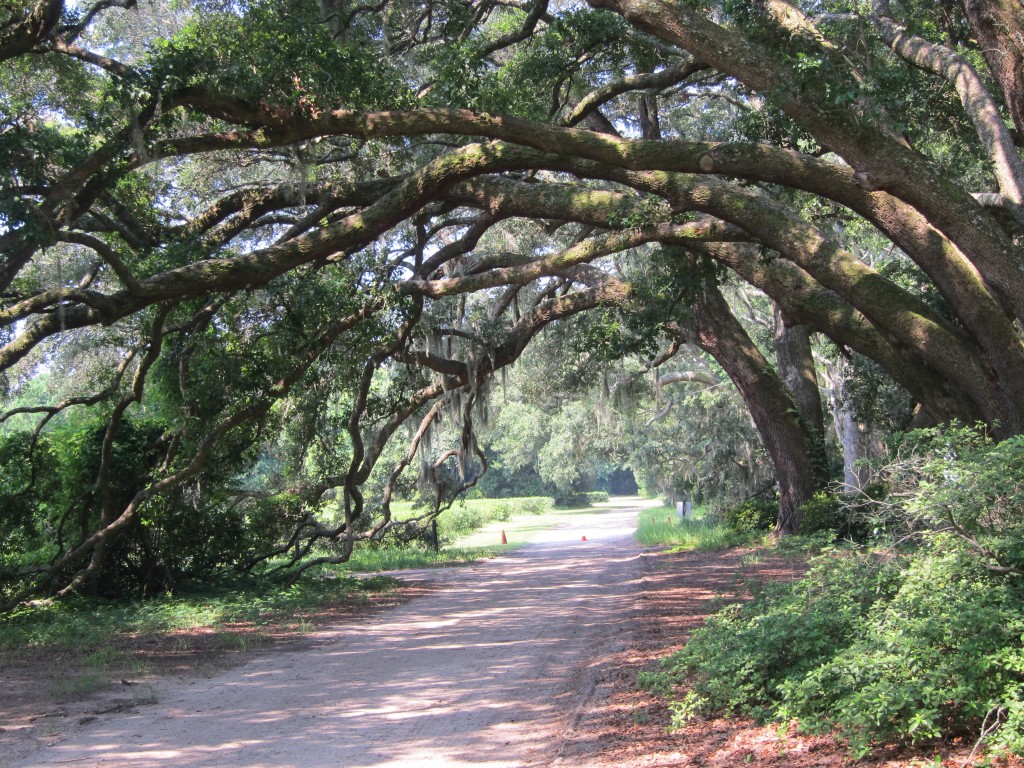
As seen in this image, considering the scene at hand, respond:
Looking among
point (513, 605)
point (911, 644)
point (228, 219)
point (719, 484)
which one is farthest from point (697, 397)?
point (911, 644)

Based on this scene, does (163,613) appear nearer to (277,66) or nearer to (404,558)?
(277,66)

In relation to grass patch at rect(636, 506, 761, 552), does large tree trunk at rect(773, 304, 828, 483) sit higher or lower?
higher

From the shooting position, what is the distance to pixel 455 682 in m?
7.68

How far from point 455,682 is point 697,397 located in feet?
91.3

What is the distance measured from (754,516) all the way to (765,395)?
5.68m

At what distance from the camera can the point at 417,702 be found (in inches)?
275

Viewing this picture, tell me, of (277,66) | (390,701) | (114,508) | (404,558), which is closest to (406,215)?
(277,66)

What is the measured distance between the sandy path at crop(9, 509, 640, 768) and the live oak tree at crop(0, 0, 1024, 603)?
3.57 metres

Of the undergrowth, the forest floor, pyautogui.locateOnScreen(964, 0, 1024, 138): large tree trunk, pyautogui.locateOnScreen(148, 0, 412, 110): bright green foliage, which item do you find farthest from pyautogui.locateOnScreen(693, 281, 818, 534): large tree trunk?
pyautogui.locateOnScreen(148, 0, 412, 110): bright green foliage

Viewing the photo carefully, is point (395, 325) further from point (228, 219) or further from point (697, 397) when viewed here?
point (697, 397)

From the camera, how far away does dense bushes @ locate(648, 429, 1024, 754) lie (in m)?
4.41

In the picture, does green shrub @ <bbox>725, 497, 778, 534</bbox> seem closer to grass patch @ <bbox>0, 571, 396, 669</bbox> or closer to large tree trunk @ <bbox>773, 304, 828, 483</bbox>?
large tree trunk @ <bbox>773, 304, 828, 483</bbox>

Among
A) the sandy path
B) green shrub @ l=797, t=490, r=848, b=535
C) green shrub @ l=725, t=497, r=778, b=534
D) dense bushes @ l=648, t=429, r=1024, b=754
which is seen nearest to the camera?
dense bushes @ l=648, t=429, r=1024, b=754

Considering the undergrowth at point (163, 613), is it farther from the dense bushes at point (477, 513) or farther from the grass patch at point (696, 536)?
the dense bushes at point (477, 513)
